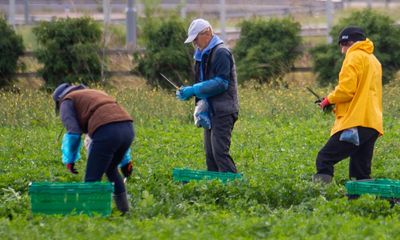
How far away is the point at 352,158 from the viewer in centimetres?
1048

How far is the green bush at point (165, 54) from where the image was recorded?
906 inches

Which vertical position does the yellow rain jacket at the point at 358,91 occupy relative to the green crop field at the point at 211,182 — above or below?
above

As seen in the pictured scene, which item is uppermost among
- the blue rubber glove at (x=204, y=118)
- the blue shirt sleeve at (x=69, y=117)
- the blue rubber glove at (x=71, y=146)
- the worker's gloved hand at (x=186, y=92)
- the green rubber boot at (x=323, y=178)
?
the blue shirt sleeve at (x=69, y=117)

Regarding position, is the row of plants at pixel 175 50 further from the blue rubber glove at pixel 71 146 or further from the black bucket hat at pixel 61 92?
the blue rubber glove at pixel 71 146

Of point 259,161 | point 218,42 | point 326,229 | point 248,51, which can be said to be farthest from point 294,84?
point 326,229

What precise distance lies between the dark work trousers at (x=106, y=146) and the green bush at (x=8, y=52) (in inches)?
595

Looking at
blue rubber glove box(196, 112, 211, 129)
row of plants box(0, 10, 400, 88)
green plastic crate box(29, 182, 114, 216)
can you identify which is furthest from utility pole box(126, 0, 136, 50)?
green plastic crate box(29, 182, 114, 216)

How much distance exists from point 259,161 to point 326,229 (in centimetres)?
470

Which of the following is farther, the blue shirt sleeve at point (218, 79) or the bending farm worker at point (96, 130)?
the blue shirt sleeve at point (218, 79)

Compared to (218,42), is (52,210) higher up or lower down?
lower down

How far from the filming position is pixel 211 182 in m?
9.86

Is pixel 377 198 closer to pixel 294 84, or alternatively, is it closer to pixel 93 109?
pixel 93 109

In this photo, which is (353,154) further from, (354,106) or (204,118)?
(204,118)

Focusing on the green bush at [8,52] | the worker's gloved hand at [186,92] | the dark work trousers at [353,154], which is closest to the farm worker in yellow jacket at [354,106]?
the dark work trousers at [353,154]
